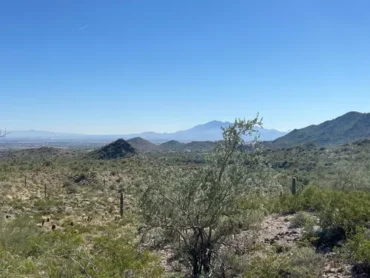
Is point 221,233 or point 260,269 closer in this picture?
point 260,269

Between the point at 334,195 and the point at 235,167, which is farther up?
the point at 235,167

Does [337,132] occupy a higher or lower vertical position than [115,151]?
higher

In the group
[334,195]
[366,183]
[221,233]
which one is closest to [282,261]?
[221,233]

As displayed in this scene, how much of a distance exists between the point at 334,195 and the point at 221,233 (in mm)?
6021

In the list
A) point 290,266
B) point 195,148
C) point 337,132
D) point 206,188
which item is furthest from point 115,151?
point 337,132

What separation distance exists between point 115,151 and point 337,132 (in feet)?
403

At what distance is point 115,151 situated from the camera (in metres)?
88.8

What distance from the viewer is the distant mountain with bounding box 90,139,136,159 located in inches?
3302

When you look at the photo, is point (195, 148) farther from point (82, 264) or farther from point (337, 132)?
point (337, 132)

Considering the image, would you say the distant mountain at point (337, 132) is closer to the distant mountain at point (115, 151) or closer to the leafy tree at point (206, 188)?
the distant mountain at point (115, 151)

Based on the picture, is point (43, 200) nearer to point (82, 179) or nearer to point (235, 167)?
point (82, 179)

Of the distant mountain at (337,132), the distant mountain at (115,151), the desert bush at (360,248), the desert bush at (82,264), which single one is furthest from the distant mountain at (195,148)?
the distant mountain at (337,132)

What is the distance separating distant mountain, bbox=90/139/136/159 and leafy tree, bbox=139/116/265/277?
73.9 m

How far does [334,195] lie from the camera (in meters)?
14.1
